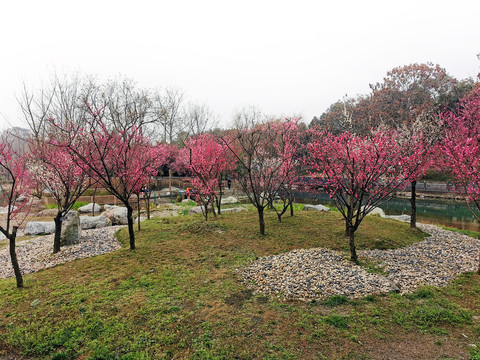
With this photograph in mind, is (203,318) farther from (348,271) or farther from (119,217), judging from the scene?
(119,217)

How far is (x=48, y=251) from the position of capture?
7.42 metres

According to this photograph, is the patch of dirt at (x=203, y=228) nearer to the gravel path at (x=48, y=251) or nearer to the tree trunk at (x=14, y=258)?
the gravel path at (x=48, y=251)

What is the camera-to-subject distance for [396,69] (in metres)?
29.5

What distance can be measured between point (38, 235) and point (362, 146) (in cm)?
1171

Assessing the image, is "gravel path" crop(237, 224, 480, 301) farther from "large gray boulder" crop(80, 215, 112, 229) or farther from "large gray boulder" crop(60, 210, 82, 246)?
"large gray boulder" crop(80, 215, 112, 229)

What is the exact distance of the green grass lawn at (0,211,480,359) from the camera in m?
3.21

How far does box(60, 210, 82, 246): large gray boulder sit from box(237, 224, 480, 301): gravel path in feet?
18.4

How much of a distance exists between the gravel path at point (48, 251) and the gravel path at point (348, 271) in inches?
182

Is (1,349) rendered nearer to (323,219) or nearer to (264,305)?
(264,305)

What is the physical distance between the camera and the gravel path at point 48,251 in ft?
21.5

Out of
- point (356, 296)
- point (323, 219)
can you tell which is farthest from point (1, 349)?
point (323, 219)

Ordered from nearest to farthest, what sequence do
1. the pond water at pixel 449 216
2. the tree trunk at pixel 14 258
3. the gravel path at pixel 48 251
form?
the tree trunk at pixel 14 258 → the gravel path at pixel 48 251 → the pond water at pixel 449 216

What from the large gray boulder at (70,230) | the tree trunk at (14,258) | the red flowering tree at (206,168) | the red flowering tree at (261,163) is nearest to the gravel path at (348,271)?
the red flowering tree at (261,163)

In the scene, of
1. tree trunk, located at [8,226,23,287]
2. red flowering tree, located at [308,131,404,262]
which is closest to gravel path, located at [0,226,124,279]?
tree trunk, located at [8,226,23,287]
